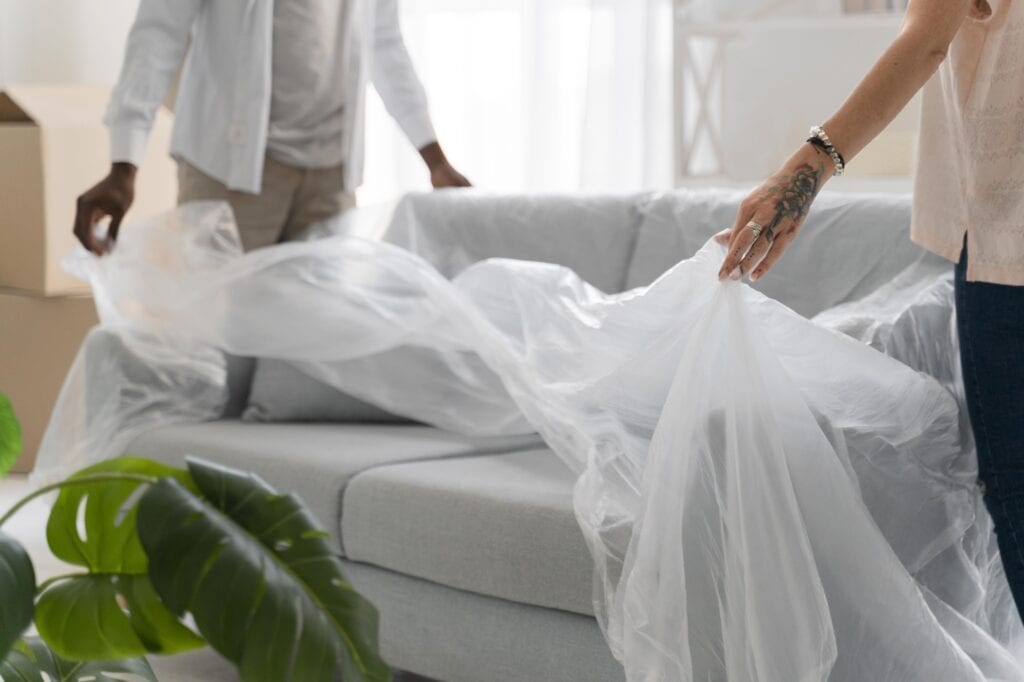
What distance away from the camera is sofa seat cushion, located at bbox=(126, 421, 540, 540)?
7.09 feet

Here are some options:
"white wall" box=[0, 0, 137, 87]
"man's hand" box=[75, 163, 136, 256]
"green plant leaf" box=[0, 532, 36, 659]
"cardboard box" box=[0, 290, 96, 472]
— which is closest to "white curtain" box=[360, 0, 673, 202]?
"white wall" box=[0, 0, 137, 87]

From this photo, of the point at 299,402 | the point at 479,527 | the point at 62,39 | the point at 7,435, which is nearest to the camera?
the point at 7,435

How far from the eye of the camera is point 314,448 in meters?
2.28

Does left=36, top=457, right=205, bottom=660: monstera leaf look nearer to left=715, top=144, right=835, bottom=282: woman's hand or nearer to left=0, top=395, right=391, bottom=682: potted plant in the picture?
left=0, top=395, right=391, bottom=682: potted plant

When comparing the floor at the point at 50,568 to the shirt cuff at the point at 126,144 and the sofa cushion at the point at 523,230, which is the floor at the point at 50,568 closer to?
the shirt cuff at the point at 126,144

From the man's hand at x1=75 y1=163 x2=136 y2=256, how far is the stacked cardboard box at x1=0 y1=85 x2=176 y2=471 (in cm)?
140

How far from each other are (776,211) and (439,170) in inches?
64.2

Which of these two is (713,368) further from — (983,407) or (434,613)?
(434,613)

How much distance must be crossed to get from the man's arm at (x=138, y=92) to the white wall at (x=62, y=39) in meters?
1.90

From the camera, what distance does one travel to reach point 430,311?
2.41m

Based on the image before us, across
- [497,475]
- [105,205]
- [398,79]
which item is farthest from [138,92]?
[497,475]

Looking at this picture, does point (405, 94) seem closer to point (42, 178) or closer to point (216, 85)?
point (216, 85)

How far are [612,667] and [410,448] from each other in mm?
645

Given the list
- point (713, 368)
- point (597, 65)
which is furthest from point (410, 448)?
point (597, 65)
